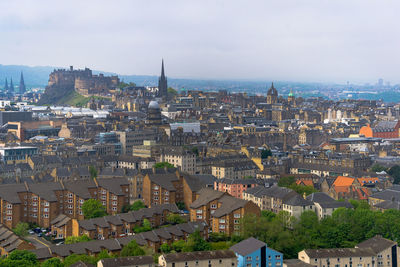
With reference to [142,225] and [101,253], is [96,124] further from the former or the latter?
[101,253]

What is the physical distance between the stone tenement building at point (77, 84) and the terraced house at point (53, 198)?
116728 mm

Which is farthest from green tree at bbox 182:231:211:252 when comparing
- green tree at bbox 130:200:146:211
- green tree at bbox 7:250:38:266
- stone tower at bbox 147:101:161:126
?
stone tower at bbox 147:101:161:126

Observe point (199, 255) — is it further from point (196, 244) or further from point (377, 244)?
point (377, 244)

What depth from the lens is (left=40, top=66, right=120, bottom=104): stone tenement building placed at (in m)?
179

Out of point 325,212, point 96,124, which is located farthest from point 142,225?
point 96,124

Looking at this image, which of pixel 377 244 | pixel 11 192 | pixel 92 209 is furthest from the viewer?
pixel 11 192

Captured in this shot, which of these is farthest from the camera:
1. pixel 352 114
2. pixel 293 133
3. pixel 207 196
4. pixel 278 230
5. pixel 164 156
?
pixel 352 114

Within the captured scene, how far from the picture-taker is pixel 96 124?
112 metres

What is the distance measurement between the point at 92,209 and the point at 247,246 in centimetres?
1619

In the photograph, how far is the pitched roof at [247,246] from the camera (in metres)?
44.2

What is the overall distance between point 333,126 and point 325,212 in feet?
230

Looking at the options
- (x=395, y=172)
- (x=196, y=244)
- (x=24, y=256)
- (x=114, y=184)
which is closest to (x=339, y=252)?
(x=196, y=244)

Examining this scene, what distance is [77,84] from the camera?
598 feet

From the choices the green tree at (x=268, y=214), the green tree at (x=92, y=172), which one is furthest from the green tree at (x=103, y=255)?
the green tree at (x=92, y=172)
